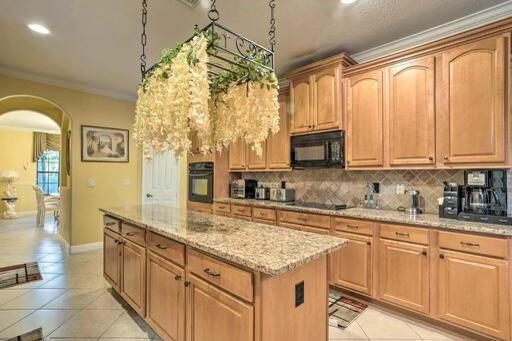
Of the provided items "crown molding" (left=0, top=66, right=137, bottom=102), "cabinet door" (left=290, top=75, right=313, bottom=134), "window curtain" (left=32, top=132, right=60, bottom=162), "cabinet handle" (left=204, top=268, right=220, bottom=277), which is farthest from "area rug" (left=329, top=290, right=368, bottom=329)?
"window curtain" (left=32, top=132, right=60, bottom=162)

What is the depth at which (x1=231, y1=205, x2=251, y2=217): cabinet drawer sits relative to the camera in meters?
3.79

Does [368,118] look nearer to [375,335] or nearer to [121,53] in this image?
[375,335]

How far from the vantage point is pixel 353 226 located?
2.73 m

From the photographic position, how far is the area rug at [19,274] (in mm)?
3237

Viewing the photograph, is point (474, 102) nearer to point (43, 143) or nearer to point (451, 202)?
point (451, 202)

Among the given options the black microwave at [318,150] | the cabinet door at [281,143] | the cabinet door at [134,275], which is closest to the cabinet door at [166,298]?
the cabinet door at [134,275]

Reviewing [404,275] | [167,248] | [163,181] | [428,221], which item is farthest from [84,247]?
[428,221]

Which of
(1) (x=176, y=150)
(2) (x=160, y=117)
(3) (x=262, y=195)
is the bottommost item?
(3) (x=262, y=195)

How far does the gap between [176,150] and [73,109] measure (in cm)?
376

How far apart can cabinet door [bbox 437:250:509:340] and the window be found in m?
11.0

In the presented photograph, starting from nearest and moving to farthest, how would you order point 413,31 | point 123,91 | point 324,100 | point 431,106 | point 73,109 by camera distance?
point 431,106 < point 413,31 < point 324,100 < point 73,109 < point 123,91

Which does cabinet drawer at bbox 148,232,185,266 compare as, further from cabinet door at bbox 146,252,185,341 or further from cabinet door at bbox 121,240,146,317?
cabinet door at bbox 121,240,146,317

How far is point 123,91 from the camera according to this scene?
4.83 meters

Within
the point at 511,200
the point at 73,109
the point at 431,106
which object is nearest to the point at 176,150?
the point at 431,106
